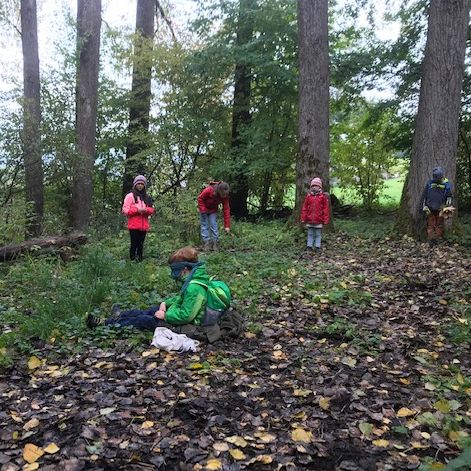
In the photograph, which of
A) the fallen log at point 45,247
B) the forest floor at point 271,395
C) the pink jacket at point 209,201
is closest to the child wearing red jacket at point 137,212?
the fallen log at point 45,247

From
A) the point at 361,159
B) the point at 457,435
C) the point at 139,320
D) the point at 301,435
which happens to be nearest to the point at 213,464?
the point at 301,435

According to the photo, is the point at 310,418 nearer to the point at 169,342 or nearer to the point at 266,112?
the point at 169,342

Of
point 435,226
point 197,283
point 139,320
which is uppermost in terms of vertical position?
point 435,226

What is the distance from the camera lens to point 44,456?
3006 millimetres

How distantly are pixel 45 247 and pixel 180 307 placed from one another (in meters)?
4.09

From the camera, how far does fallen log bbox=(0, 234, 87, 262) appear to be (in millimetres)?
7598

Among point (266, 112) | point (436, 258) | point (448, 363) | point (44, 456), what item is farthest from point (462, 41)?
point (44, 456)

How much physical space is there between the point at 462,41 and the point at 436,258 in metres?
4.74

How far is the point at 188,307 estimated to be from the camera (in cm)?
482

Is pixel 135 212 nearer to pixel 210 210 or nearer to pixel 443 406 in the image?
pixel 210 210

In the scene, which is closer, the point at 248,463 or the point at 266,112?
the point at 248,463

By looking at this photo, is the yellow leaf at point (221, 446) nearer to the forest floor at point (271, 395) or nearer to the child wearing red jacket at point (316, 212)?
the forest floor at point (271, 395)

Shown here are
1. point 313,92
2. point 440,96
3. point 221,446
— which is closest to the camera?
point 221,446

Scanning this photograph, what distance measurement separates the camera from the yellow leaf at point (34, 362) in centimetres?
427
